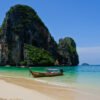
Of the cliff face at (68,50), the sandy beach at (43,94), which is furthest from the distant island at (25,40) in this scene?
the sandy beach at (43,94)

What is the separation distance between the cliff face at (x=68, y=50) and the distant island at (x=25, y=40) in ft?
23.2

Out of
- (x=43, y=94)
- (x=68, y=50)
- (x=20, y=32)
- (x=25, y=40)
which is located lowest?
(x=43, y=94)

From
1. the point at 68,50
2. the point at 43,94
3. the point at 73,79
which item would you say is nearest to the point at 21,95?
the point at 43,94

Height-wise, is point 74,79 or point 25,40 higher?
point 25,40

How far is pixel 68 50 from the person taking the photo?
5153 inches

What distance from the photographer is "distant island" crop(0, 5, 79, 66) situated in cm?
10984

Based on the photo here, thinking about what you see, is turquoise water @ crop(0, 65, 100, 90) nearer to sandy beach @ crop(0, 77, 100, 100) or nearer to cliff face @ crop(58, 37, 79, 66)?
sandy beach @ crop(0, 77, 100, 100)

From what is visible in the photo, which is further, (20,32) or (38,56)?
(20,32)

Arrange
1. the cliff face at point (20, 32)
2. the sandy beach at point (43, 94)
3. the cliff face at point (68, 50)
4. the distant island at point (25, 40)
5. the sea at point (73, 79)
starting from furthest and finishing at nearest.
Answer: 1. the cliff face at point (68, 50)
2. the cliff face at point (20, 32)
3. the distant island at point (25, 40)
4. the sea at point (73, 79)
5. the sandy beach at point (43, 94)

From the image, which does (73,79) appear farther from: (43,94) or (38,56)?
(38,56)

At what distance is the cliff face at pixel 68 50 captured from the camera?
128 meters

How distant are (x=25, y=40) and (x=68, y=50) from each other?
2524 centimetres

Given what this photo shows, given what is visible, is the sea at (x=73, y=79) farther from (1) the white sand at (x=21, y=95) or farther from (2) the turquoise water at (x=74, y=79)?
(1) the white sand at (x=21, y=95)

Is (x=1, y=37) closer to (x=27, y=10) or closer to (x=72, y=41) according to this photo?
(x=27, y=10)
